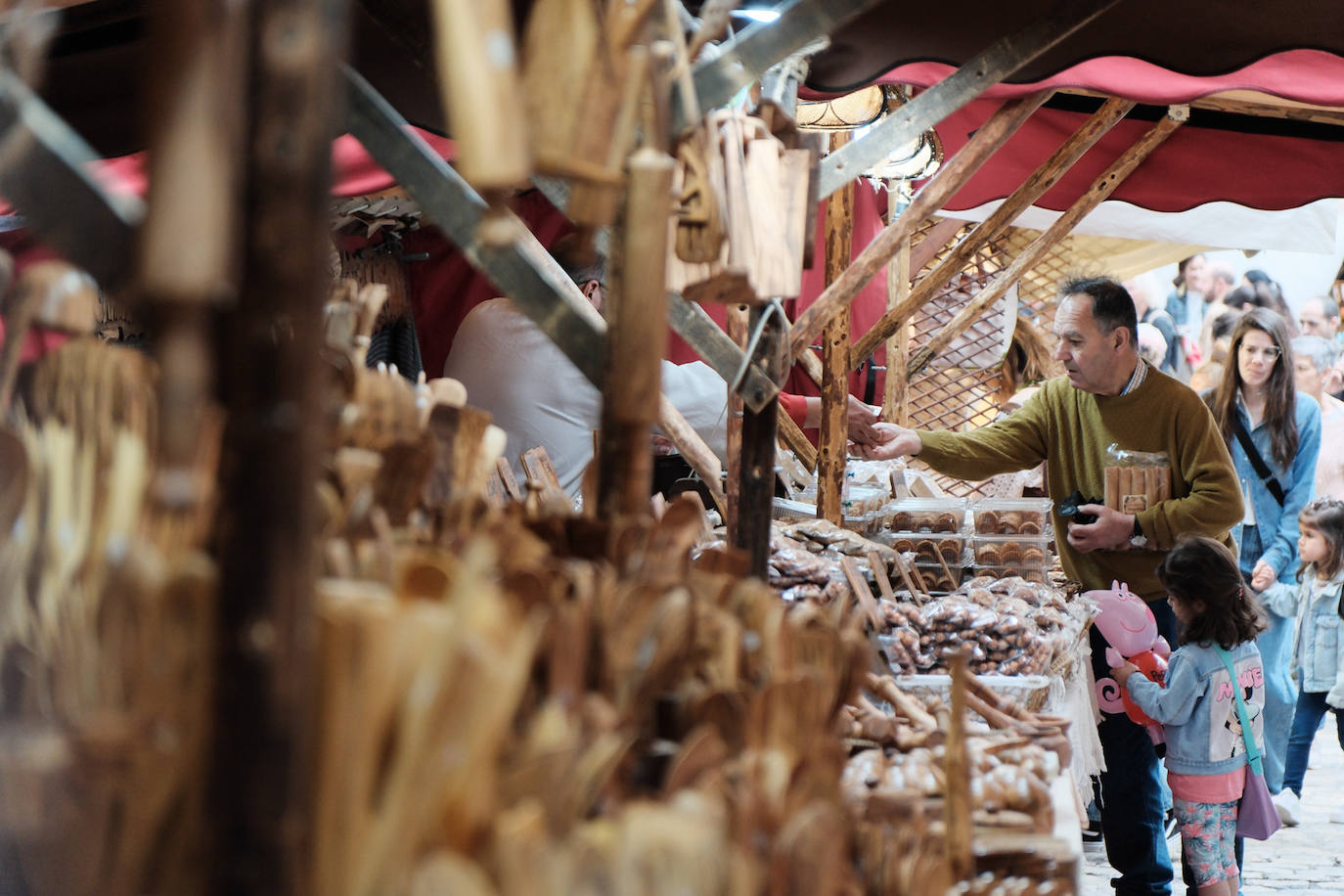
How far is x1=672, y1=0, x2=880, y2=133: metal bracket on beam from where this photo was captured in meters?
1.33

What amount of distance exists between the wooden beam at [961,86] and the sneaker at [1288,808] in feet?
10.4

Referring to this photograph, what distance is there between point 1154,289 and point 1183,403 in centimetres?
718

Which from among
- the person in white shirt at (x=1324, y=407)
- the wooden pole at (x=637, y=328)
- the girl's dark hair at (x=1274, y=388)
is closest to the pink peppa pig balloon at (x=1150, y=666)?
the girl's dark hair at (x=1274, y=388)

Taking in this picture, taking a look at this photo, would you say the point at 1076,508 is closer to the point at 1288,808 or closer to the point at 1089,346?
the point at 1089,346

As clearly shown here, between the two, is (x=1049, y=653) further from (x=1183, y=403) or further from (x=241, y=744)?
(x=241, y=744)

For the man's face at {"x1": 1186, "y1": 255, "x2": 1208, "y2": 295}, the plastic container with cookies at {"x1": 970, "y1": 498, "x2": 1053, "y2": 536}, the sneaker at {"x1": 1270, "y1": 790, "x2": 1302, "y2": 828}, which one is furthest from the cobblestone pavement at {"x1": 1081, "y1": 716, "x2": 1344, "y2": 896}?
the man's face at {"x1": 1186, "y1": 255, "x2": 1208, "y2": 295}

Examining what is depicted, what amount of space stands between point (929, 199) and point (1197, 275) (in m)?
7.13

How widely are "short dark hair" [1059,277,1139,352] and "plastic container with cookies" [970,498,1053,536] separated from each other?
0.56 metres

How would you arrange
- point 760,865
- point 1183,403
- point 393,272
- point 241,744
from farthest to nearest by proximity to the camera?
point 393,272, point 1183,403, point 760,865, point 241,744

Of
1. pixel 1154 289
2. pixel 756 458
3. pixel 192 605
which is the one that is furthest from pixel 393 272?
pixel 1154 289

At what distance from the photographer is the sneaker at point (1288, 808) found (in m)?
4.57

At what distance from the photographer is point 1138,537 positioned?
370cm

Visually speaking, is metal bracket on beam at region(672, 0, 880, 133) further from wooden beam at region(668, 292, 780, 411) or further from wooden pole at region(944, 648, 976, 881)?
wooden pole at region(944, 648, 976, 881)

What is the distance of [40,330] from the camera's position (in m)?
0.93
